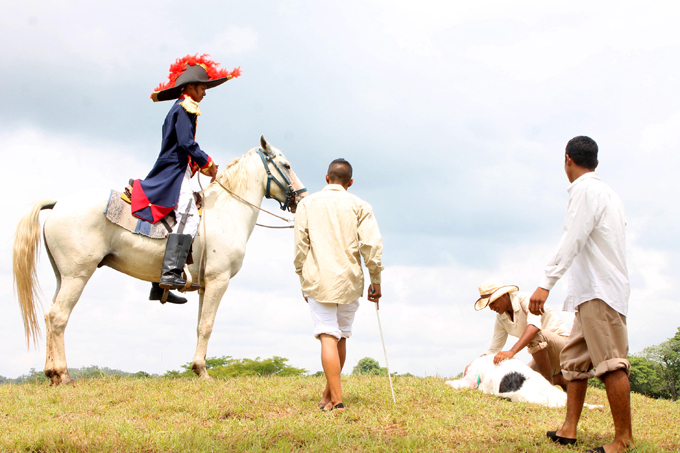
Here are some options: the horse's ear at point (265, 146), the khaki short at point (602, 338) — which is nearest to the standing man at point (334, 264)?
the khaki short at point (602, 338)

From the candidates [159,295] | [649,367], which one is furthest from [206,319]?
[649,367]

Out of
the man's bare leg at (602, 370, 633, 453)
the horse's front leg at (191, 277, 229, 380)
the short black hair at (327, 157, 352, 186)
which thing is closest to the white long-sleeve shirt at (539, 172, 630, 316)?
the man's bare leg at (602, 370, 633, 453)

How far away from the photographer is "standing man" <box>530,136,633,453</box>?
4.45 meters

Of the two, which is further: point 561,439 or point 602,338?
point 561,439

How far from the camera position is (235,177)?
9266 millimetres

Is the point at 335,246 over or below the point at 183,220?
below

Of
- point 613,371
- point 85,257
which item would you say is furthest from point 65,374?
point 613,371

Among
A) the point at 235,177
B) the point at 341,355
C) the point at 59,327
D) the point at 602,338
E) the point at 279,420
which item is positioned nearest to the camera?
the point at 602,338

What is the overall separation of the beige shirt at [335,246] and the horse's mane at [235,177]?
3547 mm

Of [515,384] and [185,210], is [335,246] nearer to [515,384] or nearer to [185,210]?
[515,384]

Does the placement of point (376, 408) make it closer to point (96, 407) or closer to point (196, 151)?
point (96, 407)

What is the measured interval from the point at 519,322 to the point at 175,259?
16.7ft

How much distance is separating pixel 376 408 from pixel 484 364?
96.9 inches

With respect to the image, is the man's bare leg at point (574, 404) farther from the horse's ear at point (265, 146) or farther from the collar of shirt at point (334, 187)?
the horse's ear at point (265, 146)
